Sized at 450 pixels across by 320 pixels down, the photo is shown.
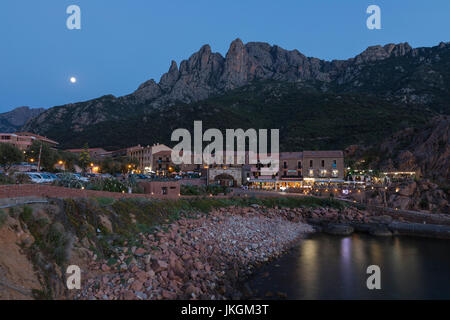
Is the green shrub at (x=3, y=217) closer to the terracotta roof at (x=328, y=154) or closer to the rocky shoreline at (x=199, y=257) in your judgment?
the rocky shoreline at (x=199, y=257)

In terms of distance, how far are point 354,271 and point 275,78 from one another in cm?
15677

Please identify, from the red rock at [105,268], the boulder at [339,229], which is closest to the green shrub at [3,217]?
the red rock at [105,268]

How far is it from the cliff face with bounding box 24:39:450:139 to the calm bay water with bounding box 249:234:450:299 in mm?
→ 90309

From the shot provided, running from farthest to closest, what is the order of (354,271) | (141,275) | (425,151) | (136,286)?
(425,151), (354,271), (141,275), (136,286)

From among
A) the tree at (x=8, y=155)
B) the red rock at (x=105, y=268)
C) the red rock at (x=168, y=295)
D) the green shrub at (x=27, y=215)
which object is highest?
the tree at (x=8, y=155)

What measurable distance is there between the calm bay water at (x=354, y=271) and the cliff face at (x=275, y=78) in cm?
9031

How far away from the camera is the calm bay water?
15477 millimetres

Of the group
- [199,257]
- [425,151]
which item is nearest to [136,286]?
[199,257]

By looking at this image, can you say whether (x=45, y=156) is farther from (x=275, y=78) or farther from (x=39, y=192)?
(x=275, y=78)

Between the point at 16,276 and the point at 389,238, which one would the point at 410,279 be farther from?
the point at 16,276

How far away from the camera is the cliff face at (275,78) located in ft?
355

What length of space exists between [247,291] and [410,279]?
12879mm

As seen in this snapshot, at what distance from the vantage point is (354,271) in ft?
62.8

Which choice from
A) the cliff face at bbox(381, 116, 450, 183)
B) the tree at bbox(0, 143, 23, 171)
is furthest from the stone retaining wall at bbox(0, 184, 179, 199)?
the cliff face at bbox(381, 116, 450, 183)
